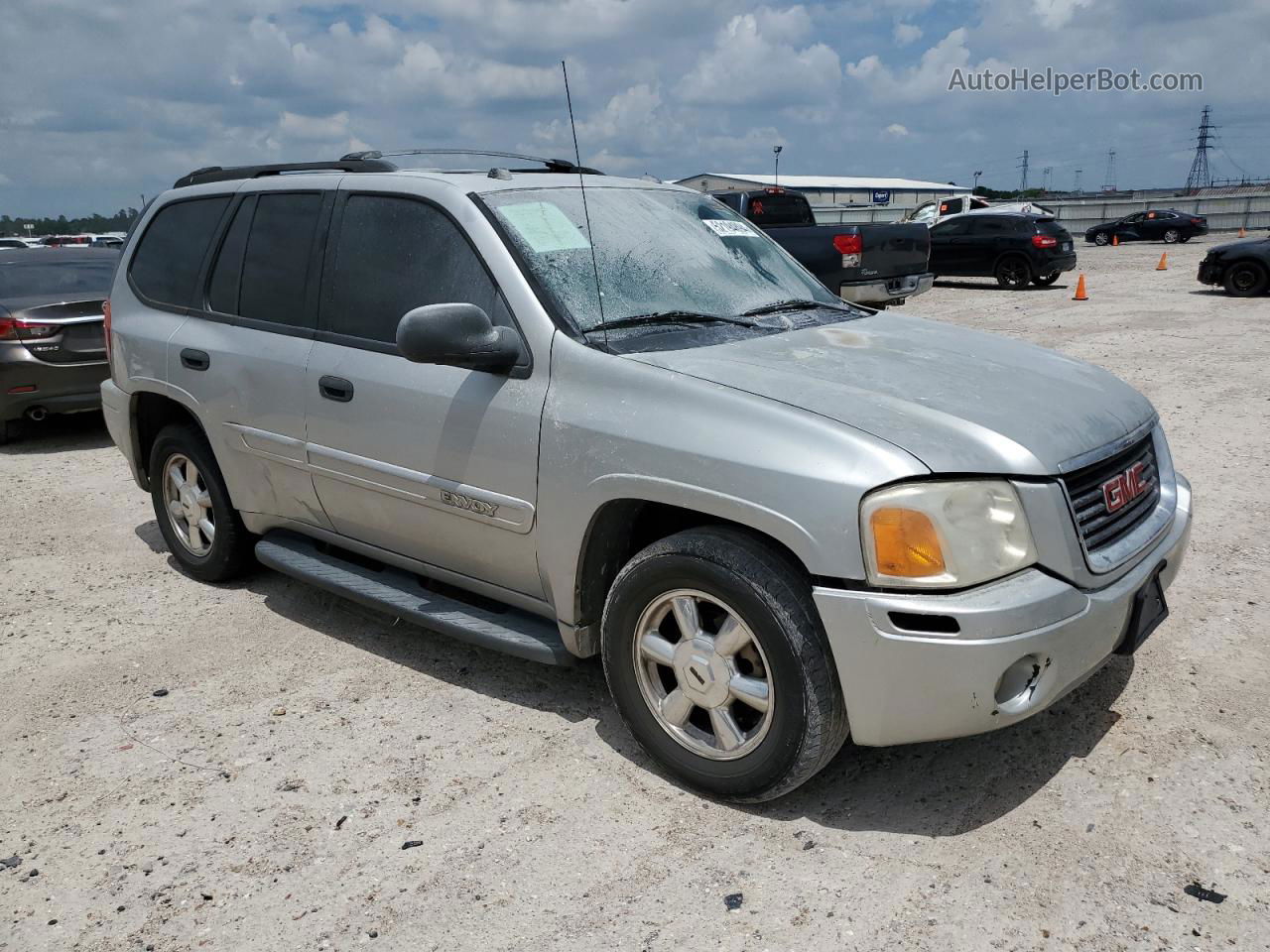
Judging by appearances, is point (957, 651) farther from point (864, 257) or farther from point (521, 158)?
point (864, 257)

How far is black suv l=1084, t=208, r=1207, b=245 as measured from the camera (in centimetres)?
3588

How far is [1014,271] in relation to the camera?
20.3 meters

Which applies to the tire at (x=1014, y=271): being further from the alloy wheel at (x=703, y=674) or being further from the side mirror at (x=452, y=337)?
the alloy wheel at (x=703, y=674)

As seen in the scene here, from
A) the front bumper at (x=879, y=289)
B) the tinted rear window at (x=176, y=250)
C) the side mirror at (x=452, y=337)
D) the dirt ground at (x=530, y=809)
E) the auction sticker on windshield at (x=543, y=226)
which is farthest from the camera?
the front bumper at (x=879, y=289)

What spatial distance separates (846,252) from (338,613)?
353 inches

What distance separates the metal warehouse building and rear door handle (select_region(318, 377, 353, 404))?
184 ft

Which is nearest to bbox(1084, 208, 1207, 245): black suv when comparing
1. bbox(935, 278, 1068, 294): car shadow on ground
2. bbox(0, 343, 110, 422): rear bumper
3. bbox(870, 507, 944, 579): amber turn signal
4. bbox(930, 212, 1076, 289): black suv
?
bbox(935, 278, 1068, 294): car shadow on ground

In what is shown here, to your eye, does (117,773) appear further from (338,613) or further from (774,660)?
(774,660)

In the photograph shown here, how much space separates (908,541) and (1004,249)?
63.1ft

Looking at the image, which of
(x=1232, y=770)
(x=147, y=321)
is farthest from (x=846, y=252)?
(x=1232, y=770)

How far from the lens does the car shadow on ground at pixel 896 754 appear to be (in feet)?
10.4

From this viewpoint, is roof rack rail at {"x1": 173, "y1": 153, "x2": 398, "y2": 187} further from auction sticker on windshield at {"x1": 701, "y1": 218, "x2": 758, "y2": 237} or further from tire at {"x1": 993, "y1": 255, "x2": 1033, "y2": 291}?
tire at {"x1": 993, "y1": 255, "x2": 1033, "y2": 291}

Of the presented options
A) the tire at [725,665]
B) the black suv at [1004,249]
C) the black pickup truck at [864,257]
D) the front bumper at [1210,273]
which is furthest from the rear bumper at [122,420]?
the black suv at [1004,249]

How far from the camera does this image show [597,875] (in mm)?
2906
